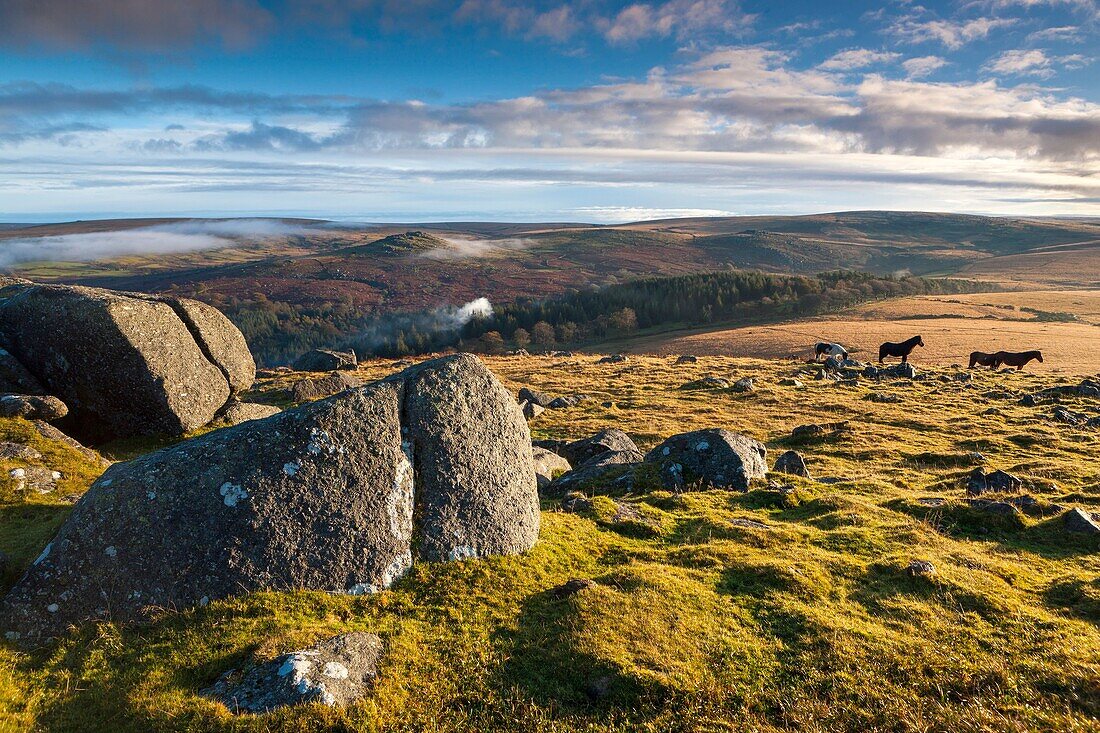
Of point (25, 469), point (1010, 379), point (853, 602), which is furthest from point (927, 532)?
point (1010, 379)

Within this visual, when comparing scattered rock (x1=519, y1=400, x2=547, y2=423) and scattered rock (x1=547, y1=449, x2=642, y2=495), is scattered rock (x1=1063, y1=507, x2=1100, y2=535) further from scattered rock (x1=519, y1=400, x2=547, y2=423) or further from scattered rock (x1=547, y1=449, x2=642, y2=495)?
scattered rock (x1=519, y1=400, x2=547, y2=423)

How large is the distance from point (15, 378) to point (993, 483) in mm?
32116

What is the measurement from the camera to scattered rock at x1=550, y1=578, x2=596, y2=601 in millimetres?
10609

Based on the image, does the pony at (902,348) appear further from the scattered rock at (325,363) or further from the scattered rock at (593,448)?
the scattered rock at (325,363)

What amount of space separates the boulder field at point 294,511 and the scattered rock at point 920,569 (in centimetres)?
820

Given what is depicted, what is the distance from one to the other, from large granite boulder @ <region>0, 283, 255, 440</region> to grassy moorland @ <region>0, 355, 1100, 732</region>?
3117 mm

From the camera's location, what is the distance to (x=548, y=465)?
20.8m

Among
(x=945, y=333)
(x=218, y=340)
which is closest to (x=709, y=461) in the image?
(x=218, y=340)

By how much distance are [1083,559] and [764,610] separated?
9.25m

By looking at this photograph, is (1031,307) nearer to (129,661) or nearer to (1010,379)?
(1010,379)

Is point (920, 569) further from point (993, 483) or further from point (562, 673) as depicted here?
point (993, 483)

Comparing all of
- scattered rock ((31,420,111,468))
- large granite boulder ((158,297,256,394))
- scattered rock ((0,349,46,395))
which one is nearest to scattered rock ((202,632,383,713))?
scattered rock ((31,420,111,468))

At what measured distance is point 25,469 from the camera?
14.4 metres

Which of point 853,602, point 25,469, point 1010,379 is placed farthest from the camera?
point 1010,379
